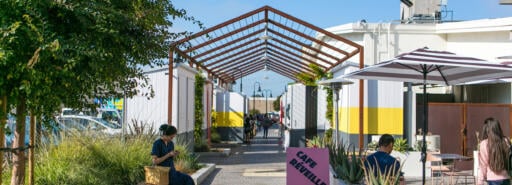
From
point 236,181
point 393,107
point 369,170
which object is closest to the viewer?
point 369,170

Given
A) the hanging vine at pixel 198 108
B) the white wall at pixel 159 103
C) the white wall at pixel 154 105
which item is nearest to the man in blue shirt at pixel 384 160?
the white wall at pixel 159 103

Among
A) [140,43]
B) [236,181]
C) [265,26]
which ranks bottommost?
[236,181]

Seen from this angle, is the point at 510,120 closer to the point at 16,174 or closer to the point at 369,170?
the point at 369,170

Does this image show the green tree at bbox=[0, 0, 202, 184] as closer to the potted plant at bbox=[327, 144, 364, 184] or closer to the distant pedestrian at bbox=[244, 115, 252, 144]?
the potted plant at bbox=[327, 144, 364, 184]

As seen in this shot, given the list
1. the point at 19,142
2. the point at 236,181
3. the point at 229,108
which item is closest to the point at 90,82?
the point at 19,142

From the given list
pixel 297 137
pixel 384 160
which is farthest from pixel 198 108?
pixel 384 160

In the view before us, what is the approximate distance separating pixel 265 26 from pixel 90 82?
12347 millimetres

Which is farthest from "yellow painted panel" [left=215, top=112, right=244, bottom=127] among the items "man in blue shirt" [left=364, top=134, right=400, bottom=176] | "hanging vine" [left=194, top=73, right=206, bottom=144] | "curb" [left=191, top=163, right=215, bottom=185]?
"man in blue shirt" [left=364, top=134, right=400, bottom=176]

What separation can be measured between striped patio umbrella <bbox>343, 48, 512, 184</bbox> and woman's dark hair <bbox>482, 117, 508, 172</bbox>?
0.73 m

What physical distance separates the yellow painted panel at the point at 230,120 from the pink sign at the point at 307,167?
21.9 metres

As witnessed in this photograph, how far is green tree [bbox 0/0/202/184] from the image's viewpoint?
5.48 meters

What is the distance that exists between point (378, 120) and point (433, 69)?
27.4 feet

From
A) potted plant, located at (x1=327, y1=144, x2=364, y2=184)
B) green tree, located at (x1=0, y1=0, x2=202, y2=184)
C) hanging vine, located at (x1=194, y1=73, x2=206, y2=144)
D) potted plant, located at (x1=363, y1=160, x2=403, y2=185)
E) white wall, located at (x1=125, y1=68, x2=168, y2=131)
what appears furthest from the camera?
hanging vine, located at (x1=194, y1=73, x2=206, y2=144)

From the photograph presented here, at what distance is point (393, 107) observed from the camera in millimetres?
17578
